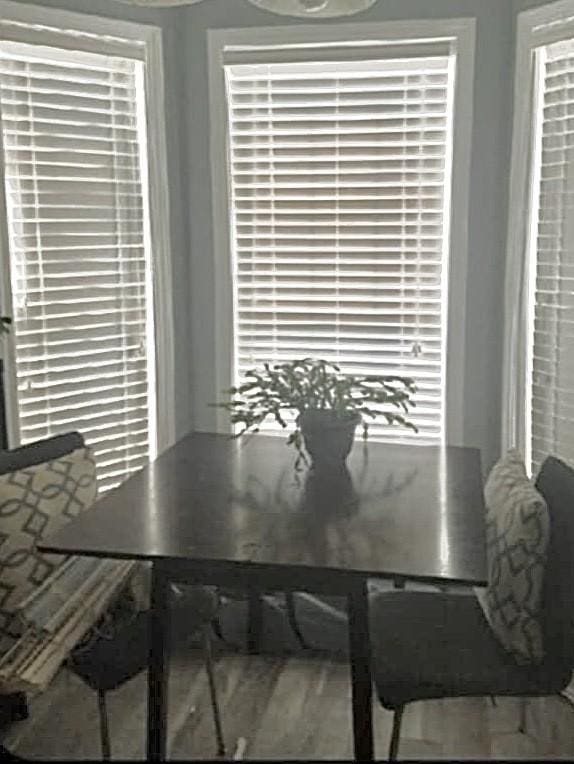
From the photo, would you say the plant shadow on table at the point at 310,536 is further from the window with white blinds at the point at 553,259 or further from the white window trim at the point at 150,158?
the white window trim at the point at 150,158

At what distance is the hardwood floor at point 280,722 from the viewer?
2768 millimetres

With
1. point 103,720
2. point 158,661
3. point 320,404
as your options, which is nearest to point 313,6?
point 320,404

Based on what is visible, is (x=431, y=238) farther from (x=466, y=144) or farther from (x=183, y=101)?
(x=183, y=101)

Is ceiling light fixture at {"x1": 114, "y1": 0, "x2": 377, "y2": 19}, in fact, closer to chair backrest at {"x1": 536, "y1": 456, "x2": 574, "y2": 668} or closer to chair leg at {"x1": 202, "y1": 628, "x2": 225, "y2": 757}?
chair backrest at {"x1": 536, "y1": 456, "x2": 574, "y2": 668}

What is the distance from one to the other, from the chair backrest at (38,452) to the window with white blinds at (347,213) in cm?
97

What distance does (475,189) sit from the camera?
129 inches

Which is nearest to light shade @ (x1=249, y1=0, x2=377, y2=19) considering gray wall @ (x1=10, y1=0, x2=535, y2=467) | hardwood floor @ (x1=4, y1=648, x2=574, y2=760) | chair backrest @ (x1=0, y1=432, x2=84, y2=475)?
gray wall @ (x1=10, y1=0, x2=535, y2=467)

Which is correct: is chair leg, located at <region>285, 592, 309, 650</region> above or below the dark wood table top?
below

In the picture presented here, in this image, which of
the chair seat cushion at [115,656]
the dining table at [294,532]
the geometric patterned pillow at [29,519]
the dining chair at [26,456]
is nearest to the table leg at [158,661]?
the dining table at [294,532]

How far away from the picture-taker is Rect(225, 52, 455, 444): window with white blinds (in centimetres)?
334

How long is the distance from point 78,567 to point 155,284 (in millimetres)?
1266

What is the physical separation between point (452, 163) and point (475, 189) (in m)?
0.13

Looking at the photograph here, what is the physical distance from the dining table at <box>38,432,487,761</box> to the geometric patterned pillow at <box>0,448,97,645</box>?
22 cm

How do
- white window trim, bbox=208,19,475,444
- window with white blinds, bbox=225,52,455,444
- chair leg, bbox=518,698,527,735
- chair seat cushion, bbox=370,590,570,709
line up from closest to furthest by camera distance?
chair seat cushion, bbox=370,590,570,709
chair leg, bbox=518,698,527,735
white window trim, bbox=208,19,475,444
window with white blinds, bbox=225,52,455,444
